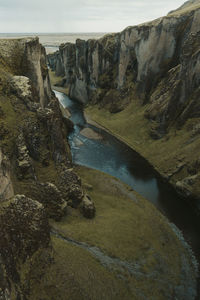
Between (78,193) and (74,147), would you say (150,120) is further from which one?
(78,193)

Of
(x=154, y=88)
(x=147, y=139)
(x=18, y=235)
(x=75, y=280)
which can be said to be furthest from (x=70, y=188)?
(x=154, y=88)

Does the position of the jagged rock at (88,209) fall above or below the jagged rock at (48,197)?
below

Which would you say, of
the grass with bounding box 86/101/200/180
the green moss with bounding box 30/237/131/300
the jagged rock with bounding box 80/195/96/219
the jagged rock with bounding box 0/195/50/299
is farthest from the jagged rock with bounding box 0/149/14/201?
the grass with bounding box 86/101/200/180

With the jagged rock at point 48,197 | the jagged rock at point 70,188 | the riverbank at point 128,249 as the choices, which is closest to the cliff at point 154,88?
the riverbank at point 128,249

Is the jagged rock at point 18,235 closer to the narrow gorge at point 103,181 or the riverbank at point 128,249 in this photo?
the narrow gorge at point 103,181

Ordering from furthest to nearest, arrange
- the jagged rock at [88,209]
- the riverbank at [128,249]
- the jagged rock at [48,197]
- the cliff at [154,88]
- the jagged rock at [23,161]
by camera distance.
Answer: the cliff at [154,88] < the jagged rock at [88,209] < the jagged rock at [23,161] < the jagged rock at [48,197] < the riverbank at [128,249]

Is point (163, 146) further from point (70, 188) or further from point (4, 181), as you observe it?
point (4, 181)

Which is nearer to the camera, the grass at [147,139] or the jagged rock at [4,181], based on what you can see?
the jagged rock at [4,181]
